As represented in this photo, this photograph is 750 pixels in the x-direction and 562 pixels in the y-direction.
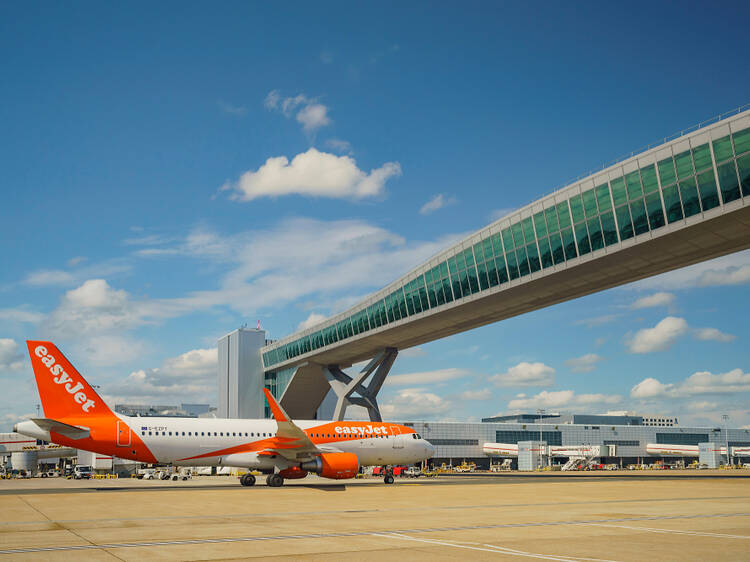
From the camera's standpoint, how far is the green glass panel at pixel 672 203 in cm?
3934

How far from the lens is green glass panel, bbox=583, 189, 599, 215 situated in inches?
1748

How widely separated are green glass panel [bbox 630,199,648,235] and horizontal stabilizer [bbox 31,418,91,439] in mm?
34151

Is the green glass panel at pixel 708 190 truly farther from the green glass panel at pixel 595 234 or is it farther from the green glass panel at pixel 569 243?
A: the green glass panel at pixel 569 243

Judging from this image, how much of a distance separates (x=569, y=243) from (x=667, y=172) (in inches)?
345

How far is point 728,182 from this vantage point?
3669cm

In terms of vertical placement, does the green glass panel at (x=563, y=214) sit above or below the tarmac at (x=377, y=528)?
above

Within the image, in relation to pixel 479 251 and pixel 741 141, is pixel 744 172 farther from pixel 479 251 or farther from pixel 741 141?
pixel 479 251

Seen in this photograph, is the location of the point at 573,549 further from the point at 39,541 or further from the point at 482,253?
the point at 482,253

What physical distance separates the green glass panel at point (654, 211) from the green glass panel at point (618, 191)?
168cm

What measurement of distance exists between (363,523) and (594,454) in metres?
92.4


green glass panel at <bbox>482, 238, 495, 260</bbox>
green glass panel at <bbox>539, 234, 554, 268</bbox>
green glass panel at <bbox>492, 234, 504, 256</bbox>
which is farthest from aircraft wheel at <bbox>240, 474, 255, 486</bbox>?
green glass panel at <bbox>539, 234, 554, 268</bbox>

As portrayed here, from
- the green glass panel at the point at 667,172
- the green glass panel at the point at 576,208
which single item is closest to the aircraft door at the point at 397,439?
the green glass panel at the point at 576,208

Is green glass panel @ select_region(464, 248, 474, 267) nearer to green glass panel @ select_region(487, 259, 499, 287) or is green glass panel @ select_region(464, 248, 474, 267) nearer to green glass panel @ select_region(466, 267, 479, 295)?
green glass panel @ select_region(466, 267, 479, 295)

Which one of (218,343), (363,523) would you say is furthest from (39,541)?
(218,343)
